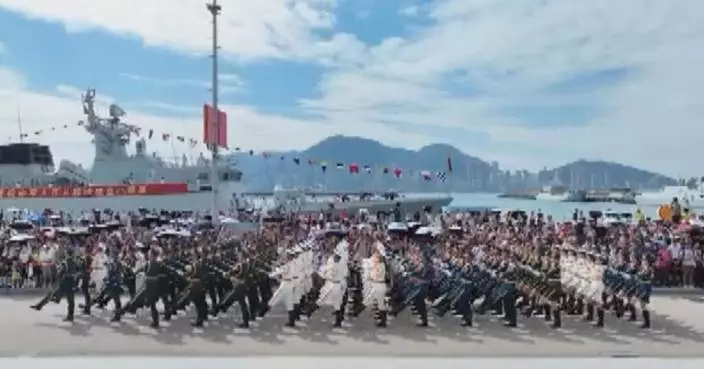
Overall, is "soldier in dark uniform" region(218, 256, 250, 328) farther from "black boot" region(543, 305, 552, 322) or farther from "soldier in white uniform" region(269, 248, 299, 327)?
"black boot" region(543, 305, 552, 322)

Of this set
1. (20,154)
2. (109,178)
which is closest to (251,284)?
(109,178)

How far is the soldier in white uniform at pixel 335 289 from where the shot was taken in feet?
57.0

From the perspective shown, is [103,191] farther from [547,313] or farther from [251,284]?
[547,313]

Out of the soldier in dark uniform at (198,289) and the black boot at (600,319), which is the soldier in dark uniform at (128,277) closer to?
the soldier in dark uniform at (198,289)

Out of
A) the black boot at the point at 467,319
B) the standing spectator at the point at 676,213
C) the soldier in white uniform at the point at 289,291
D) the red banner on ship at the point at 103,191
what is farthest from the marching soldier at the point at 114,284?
the red banner on ship at the point at 103,191

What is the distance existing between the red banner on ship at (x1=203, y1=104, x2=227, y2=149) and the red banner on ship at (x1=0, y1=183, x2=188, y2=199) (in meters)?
21.5

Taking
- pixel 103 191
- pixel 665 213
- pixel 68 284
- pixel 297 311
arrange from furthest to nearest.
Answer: pixel 103 191 < pixel 665 213 < pixel 68 284 < pixel 297 311

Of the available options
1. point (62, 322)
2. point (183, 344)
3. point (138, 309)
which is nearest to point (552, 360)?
point (183, 344)

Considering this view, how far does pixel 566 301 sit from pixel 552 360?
4926mm

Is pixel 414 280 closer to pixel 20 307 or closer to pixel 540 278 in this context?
pixel 540 278

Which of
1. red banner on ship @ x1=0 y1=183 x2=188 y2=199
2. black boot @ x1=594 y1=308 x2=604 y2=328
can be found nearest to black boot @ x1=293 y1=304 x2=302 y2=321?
black boot @ x1=594 y1=308 x2=604 y2=328

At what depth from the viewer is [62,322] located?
17.9 m

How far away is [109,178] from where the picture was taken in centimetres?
5697

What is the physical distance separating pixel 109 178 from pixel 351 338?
44528mm
